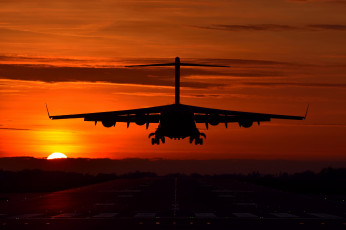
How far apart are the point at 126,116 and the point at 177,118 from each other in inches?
349

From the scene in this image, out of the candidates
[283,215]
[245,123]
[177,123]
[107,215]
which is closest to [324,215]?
[283,215]

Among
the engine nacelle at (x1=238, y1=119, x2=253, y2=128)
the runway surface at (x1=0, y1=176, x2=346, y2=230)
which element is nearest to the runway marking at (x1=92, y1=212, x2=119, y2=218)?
the runway surface at (x1=0, y1=176, x2=346, y2=230)

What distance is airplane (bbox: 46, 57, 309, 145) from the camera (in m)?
49.8

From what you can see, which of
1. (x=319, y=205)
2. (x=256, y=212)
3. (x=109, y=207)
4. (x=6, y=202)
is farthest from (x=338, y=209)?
(x=6, y=202)

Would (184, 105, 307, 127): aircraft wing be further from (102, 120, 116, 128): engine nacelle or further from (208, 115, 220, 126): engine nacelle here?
(102, 120, 116, 128): engine nacelle

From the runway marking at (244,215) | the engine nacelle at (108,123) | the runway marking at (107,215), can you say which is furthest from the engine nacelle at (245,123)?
the runway marking at (107,215)

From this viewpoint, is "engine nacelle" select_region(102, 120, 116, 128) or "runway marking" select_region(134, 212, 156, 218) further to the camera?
"engine nacelle" select_region(102, 120, 116, 128)

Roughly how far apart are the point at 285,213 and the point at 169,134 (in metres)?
11.2

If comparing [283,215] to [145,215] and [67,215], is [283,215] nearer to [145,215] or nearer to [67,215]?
[145,215]

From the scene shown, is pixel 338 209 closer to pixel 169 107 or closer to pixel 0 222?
pixel 169 107

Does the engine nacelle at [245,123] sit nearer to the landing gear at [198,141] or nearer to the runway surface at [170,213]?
the landing gear at [198,141]

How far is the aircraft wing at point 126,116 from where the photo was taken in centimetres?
5269

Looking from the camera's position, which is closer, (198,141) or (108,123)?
(198,141)

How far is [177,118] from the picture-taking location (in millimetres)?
49375
